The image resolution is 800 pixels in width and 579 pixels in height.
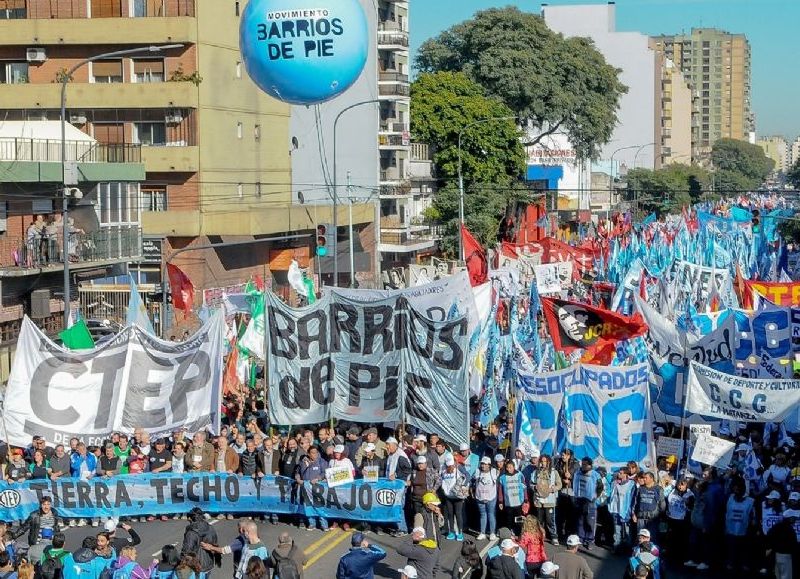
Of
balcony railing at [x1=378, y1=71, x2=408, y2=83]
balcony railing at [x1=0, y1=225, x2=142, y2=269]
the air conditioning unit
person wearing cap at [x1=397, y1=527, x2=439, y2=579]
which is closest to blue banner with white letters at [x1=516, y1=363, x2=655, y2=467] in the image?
person wearing cap at [x1=397, y1=527, x2=439, y2=579]

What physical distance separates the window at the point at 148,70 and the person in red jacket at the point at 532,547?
34319mm

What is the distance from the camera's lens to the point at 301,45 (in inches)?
904

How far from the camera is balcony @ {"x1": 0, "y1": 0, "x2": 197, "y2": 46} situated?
46.5 meters

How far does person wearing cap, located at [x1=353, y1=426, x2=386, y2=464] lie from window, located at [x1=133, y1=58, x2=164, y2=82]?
1126 inches

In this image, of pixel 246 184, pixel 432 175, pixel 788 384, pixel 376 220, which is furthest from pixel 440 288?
pixel 432 175

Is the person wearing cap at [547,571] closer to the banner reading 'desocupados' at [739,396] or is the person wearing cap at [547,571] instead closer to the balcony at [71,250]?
the banner reading 'desocupados' at [739,396]

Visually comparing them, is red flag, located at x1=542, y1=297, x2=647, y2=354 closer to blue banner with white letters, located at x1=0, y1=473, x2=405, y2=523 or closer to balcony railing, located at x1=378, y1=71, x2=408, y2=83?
blue banner with white letters, located at x1=0, y1=473, x2=405, y2=523

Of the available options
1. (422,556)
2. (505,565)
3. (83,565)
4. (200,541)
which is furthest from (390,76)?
(505,565)

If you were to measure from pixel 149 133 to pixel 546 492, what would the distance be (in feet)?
104

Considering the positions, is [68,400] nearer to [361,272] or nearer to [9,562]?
[9,562]

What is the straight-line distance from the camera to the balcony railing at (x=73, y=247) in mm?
34312

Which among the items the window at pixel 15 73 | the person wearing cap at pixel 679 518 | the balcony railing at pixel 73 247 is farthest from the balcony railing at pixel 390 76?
the person wearing cap at pixel 679 518

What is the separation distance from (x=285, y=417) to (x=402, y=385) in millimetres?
2018

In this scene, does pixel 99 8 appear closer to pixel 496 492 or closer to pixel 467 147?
pixel 467 147
